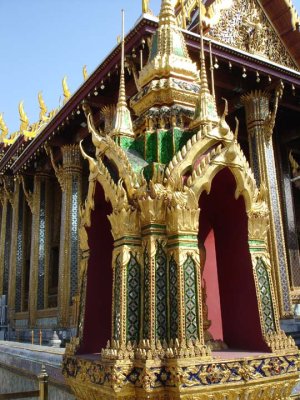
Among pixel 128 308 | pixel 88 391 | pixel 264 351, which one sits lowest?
pixel 88 391

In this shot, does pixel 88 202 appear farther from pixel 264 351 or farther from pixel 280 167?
pixel 280 167

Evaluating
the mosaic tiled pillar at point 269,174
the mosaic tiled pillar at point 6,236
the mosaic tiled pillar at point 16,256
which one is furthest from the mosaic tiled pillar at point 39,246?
the mosaic tiled pillar at point 269,174

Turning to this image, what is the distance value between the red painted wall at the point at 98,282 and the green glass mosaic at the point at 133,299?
1.76 ft

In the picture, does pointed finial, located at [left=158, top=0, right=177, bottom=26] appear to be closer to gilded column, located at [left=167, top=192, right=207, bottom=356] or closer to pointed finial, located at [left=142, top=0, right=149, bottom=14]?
gilded column, located at [left=167, top=192, right=207, bottom=356]

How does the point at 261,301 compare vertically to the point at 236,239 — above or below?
below

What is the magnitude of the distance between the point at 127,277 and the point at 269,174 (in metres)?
6.25

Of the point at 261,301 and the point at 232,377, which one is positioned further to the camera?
the point at 261,301

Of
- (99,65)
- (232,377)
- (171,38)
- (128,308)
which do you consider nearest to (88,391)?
(128,308)

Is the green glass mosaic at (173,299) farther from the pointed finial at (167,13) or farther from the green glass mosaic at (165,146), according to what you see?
the pointed finial at (167,13)

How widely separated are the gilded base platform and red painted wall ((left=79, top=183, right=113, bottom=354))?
0.45 m

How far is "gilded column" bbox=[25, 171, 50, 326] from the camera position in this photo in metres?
11.7

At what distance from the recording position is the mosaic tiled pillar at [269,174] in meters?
7.49

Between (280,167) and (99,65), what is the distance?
4.84 meters

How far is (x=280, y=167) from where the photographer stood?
9977mm
